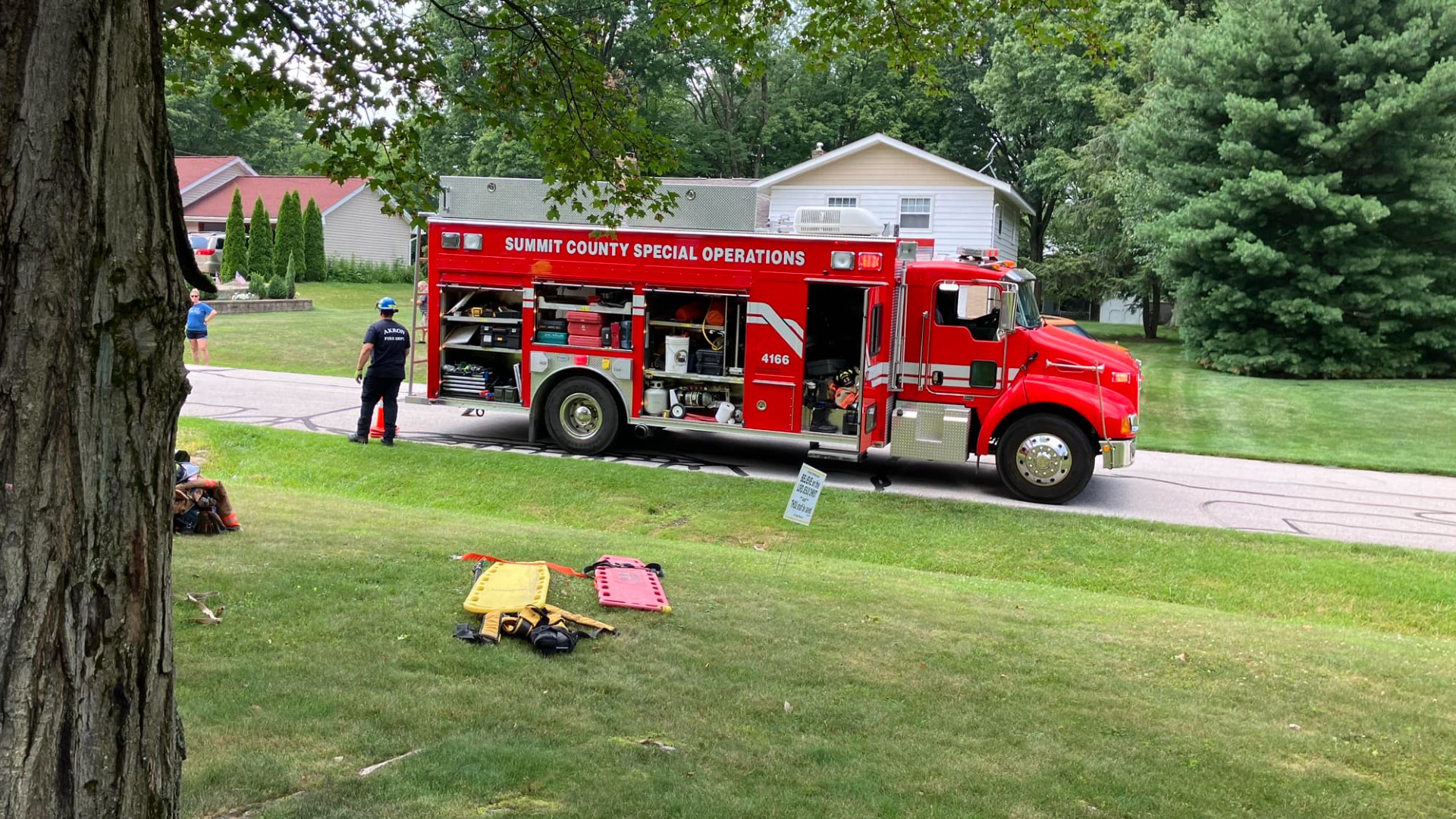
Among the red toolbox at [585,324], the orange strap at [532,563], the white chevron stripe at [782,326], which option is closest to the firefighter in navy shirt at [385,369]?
the red toolbox at [585,324]

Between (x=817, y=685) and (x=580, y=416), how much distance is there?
8889 mm

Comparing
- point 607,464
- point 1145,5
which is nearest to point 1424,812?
point 607,464

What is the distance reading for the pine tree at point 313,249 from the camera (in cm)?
4453

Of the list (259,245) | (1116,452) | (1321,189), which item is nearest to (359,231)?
(259,245)

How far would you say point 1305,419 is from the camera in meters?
19.6

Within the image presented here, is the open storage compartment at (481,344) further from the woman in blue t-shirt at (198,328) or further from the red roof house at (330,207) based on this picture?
the red roof house at (330,207)

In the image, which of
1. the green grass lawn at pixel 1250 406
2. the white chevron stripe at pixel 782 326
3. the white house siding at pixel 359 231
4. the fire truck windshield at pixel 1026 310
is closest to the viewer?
the fire truck windshield at pixel 1026 310

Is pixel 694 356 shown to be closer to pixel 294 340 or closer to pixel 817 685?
pixel 817 685

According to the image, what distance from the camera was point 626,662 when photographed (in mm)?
5406

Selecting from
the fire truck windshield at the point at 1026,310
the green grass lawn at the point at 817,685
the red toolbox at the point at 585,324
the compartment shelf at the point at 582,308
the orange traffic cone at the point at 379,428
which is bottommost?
the green grass lawn at the point at 817,685

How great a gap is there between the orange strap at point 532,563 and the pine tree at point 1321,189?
21.8 meters

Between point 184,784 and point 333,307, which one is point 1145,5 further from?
point 184,784

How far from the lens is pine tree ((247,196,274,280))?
40344 millimetres

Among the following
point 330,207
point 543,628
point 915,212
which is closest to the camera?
point 543,628
